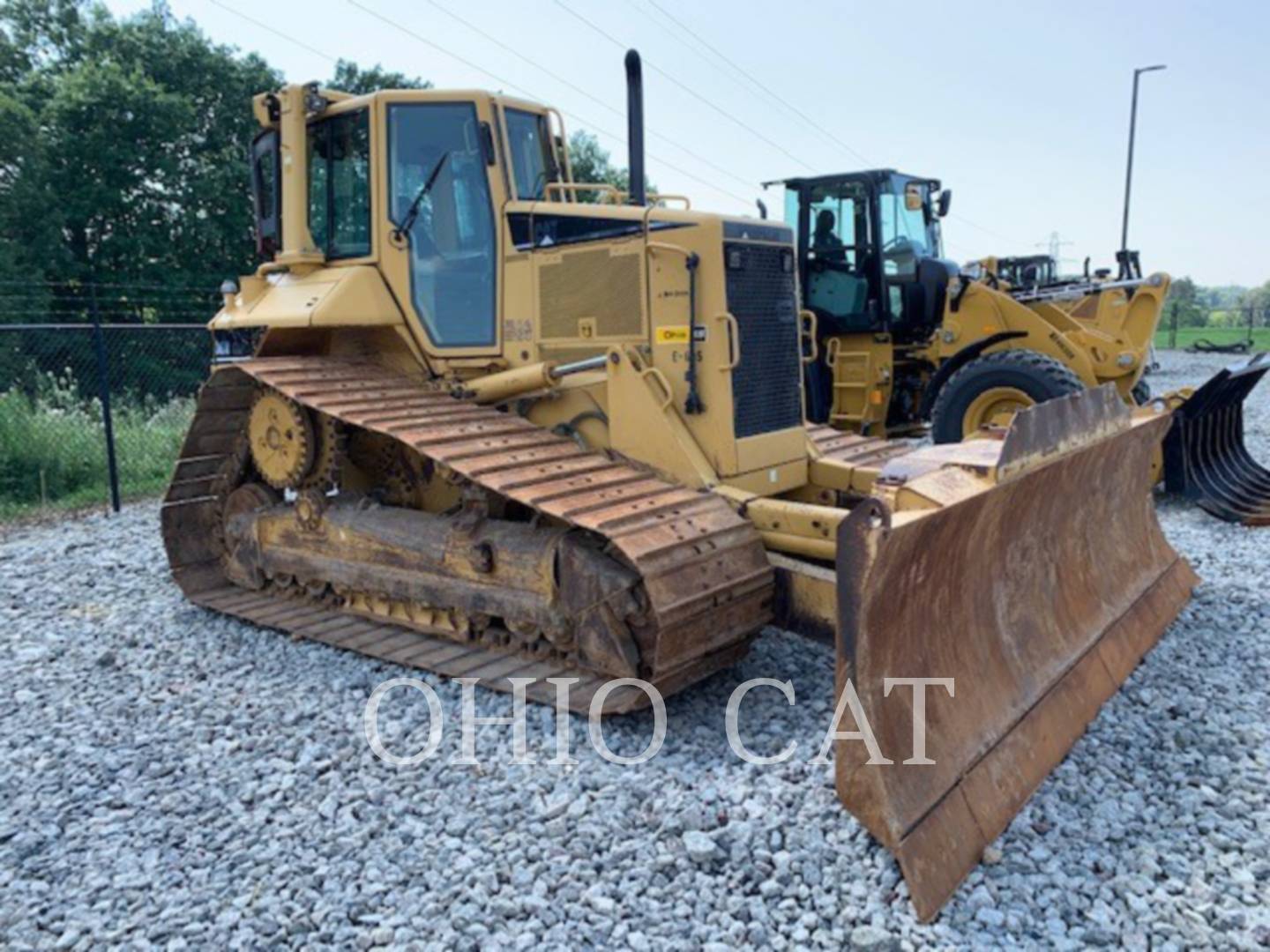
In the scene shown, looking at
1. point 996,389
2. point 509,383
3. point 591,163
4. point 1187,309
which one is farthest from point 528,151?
point 1187,309

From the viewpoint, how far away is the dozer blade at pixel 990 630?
2895 mm

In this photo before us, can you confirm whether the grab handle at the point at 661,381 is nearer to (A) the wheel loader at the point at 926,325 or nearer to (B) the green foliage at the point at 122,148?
(A) the wheel loader at the point at 926,325

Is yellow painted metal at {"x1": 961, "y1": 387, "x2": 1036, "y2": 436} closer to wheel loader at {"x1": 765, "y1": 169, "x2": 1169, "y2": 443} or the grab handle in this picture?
wheel loader at {"x1": 765, "y1": 169, "x2": 1169, "y2": 443}

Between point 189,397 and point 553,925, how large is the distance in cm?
1139

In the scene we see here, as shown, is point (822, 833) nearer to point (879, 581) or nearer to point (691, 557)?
point (879, 581)

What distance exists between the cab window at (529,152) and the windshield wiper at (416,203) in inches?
15.2

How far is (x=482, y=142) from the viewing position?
5328 mm

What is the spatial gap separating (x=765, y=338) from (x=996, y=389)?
440cm

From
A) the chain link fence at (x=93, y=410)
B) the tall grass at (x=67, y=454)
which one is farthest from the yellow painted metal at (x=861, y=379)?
the tall grass at (x=67, y=454)

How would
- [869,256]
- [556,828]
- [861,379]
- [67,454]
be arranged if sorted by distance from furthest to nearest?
[861,379] < [869,256] < [67,454] < [556,828]

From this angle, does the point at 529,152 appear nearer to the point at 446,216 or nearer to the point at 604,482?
the point at 446,216

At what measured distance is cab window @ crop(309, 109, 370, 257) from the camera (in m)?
5.60

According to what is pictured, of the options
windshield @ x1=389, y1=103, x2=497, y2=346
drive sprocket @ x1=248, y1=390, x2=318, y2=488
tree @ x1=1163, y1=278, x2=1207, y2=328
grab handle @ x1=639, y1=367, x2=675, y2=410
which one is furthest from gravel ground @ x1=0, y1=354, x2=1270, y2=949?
tree @ x1=1163, y1=278, x2=1207, y2=328

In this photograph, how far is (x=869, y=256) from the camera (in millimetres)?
10289
